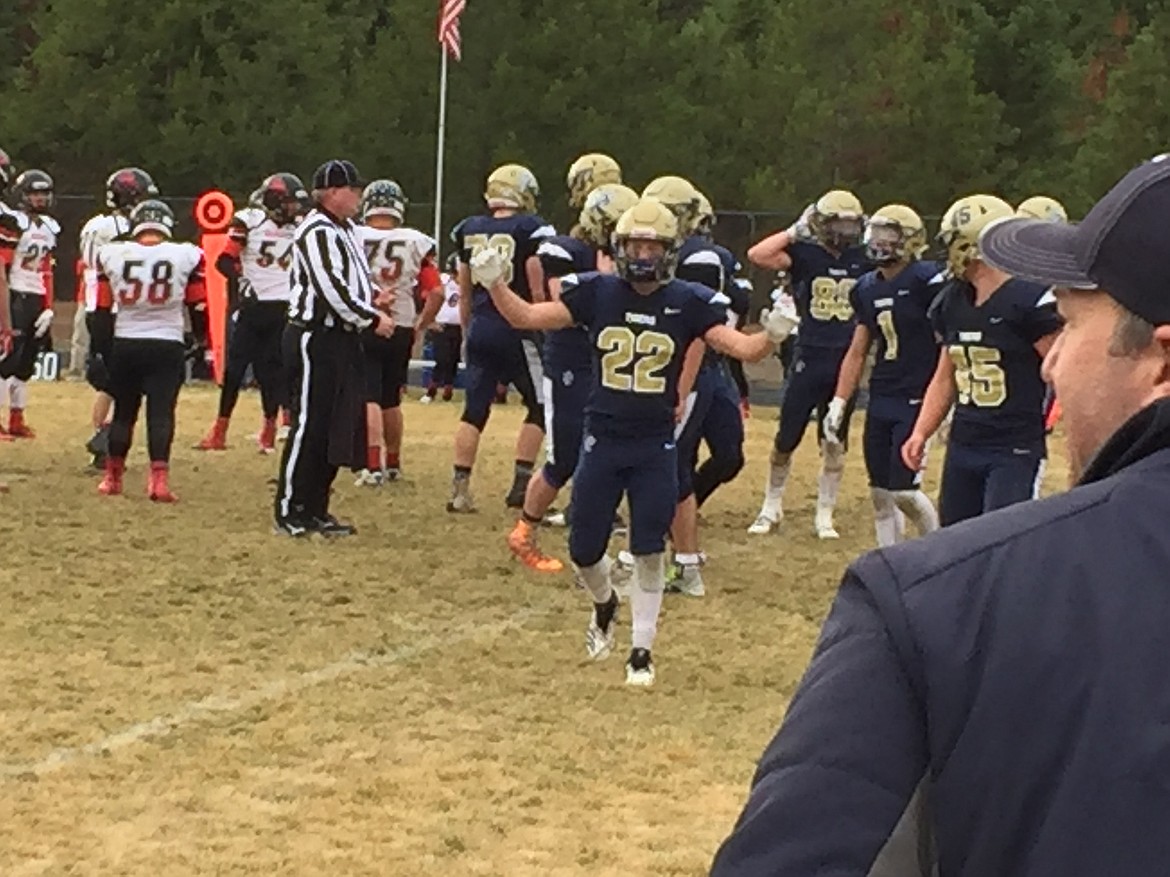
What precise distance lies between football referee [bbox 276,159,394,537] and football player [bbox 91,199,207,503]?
3.45 feet

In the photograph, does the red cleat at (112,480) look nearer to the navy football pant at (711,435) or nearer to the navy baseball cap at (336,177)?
the navy baseball cap at (336,177)

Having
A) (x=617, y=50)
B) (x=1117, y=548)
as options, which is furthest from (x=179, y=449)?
(x=617, y=50)

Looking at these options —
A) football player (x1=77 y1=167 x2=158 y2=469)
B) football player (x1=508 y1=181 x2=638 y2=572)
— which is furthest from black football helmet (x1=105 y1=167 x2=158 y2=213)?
football player (x1=508 y1=181 x2=638 y2=572)

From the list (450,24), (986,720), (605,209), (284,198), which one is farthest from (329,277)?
(450,24)

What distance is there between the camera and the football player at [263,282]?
14141 millimetres

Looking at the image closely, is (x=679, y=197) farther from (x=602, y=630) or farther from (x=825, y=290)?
(x=602, y=630)

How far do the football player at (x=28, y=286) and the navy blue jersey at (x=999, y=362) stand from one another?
8.31 m

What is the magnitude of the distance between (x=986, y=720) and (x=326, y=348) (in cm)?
979

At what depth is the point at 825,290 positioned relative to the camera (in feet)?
38.4

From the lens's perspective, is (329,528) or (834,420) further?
(329,528)

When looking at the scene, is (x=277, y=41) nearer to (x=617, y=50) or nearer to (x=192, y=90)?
(x=192, y=90)

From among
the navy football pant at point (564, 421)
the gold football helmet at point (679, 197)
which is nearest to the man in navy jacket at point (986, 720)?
the gold football helmet at point (679, 197)

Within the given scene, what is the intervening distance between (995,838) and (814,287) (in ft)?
33.3

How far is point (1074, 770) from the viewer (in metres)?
1.72
